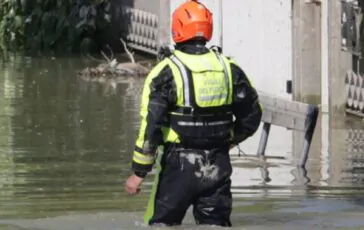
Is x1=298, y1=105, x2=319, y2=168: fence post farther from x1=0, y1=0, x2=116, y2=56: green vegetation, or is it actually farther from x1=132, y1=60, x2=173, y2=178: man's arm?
x1=0, y1=0, x2=116, y2=56: green vegetation

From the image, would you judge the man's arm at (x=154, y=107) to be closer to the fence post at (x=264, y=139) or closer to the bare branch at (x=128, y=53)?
the fence post at (x=264, y=139)

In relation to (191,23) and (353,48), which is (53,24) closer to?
(353,48)

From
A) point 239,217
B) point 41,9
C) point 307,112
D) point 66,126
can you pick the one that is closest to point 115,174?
point 307,112

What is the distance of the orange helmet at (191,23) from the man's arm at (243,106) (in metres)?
0.29

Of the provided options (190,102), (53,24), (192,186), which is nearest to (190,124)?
(190,102)

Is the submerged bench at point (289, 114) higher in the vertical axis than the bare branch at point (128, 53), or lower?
lower

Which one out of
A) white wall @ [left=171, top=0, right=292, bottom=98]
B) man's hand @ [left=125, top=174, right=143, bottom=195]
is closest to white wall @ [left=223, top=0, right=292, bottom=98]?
white wall @ [left=171, top=0, right=292, bottom=98]

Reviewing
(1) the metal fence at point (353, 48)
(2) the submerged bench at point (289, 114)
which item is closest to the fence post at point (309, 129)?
(2) the submerged bench at point (289, 114)

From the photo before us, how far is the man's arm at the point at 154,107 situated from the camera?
7113 millimetres

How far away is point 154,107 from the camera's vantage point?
7105 mm

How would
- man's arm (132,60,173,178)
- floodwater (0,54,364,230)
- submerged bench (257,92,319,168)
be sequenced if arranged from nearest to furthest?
man's arm (132,60,173,178), floodwater (0,54,364,230), submerged bench (257,92,319,168)

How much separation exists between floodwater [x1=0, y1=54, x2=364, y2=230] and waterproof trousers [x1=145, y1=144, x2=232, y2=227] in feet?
0.61

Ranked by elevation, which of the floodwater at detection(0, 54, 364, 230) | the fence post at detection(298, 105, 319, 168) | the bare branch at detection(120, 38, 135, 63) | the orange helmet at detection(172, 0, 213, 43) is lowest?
the floodwater at detection(0, 54, 364, 230)

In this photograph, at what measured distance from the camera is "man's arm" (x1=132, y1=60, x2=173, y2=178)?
7113mm
